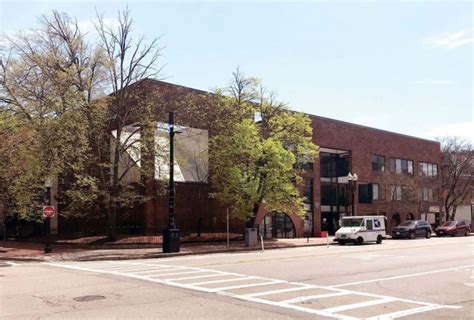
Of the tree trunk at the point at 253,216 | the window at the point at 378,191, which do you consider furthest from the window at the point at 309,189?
the tree trunk at the point at 253,216

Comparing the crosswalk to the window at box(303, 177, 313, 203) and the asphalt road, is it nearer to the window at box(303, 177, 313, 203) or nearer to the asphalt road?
the asphalt road

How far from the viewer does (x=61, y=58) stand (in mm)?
30969

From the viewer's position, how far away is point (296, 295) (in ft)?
38.5

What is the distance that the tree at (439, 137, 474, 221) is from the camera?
6186cm

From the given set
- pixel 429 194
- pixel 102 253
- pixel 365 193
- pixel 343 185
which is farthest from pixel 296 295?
pixel 429 194

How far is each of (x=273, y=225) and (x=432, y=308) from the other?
105ft

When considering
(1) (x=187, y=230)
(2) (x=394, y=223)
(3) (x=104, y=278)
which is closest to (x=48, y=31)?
(1) (x=187, y=230)

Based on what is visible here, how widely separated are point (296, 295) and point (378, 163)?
44.4 meters

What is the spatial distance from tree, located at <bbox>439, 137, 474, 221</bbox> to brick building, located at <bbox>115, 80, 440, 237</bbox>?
1.68 meters

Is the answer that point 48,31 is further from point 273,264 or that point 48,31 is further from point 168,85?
point 273,264

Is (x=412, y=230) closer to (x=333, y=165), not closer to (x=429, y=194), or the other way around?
(x=333, y=165)

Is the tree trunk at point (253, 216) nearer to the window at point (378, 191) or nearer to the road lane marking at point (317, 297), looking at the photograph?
the window at point (378, 191)

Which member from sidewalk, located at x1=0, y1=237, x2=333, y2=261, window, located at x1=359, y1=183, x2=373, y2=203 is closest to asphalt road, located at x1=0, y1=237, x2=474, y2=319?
sidewalk, located at x1=0, y1=237, x2=333, y2=261

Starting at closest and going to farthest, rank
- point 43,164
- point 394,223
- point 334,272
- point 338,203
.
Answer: point 334,272 → point 43,164 → point 338,203 → point 394,223
